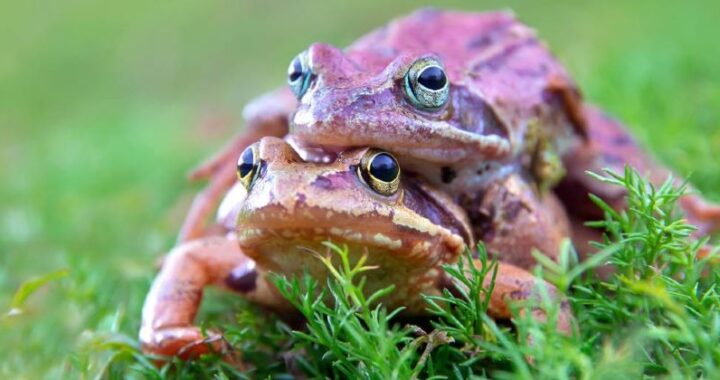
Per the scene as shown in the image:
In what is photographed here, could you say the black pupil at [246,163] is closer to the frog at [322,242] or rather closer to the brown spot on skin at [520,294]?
the frog at [322,242]

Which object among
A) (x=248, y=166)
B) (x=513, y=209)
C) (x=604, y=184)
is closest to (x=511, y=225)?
(x=513, y=209)

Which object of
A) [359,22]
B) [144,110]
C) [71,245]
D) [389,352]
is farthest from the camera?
[359,22]

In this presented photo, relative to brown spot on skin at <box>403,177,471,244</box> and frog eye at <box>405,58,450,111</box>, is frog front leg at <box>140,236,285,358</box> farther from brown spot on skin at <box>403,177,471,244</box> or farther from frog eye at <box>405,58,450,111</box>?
frog eye at <box>405,58,450,111</box>

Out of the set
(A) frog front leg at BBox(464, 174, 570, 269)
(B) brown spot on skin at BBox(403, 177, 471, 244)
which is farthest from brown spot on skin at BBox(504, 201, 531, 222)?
(B) brown spot on skin at BBox(403, 177, 471, 244)

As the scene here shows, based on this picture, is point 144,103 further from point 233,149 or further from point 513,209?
point 513,209

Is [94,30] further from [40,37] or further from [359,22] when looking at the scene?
[359,22]

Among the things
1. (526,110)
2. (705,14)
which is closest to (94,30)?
(705,14)
